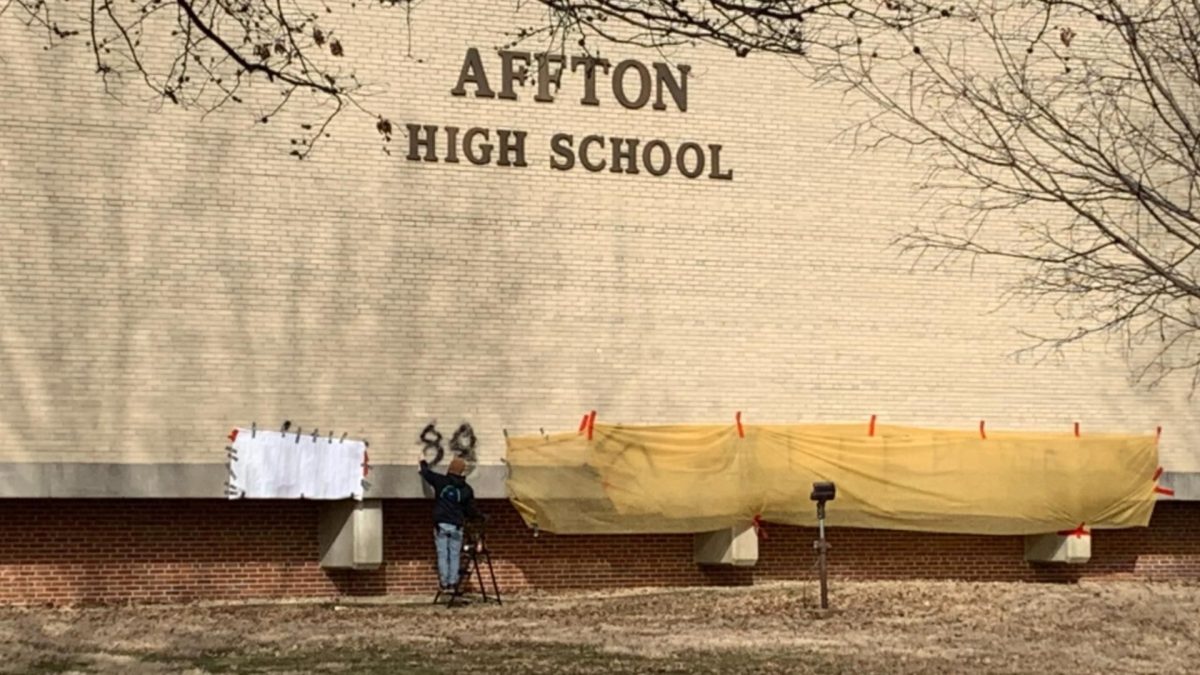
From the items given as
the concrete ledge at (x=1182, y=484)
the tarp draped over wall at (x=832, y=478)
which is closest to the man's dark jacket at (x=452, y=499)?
the tarp draped over wall at (x=832, y=478)

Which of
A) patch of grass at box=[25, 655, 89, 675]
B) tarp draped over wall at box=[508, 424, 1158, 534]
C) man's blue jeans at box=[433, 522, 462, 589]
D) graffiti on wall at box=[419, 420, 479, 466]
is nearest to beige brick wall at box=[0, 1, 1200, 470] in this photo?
graffiti on wall at box=[419, 420, 479, 466]

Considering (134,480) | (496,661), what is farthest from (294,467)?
(496,661)

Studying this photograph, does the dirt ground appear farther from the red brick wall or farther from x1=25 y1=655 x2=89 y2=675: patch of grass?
the red brick wall

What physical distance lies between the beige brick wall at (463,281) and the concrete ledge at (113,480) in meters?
0.26

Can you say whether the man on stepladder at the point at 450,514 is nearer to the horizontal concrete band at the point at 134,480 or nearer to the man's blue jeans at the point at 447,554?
the man's blue jeans at the point at 447,554

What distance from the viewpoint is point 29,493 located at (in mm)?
19766

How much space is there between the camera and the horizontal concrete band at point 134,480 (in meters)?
19.8

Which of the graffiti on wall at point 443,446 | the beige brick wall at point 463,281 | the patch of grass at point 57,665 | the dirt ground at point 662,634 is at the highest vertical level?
the beige brick wall at point 463,281

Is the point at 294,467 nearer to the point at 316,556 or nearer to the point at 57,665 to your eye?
the point at 316,556

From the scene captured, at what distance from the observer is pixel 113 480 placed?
66.0 feet

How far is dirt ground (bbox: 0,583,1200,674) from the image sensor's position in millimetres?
15078

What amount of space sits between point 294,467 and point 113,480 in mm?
1951

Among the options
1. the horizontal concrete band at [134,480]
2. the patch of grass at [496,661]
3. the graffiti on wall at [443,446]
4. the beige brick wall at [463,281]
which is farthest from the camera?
the graffiti on wall at [443,446]

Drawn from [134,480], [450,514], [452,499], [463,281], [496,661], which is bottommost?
[496,661]
